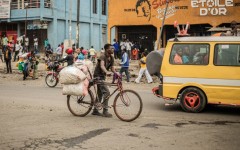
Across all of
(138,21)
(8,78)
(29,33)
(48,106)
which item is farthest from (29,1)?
(48,106)

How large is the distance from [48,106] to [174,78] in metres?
3.52

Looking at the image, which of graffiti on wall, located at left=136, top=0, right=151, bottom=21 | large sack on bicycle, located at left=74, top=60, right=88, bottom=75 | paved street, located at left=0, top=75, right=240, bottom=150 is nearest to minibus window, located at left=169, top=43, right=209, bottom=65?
paved street, located at left=0, top=75, right=240, bottom=150

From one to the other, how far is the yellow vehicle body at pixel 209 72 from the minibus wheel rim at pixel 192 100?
19 centimetres

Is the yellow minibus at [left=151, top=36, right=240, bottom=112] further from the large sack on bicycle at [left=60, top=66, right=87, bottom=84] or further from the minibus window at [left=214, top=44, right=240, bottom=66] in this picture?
the large sack on bicycle at [left=60, top=66, right=87, bottom=84]

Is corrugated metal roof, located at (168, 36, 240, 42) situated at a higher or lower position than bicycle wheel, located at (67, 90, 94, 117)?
higher

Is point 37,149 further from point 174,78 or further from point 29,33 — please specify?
point 29,33

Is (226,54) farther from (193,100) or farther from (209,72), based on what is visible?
(193,100)

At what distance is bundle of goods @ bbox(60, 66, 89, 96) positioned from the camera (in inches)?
332

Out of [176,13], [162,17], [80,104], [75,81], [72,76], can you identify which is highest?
[176,13]

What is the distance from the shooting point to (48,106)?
10367 millimetres

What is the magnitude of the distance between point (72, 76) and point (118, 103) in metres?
1.20

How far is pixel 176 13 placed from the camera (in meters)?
30.2

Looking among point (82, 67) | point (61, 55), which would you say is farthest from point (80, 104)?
point (61, 55)

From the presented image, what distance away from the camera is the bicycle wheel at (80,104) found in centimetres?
874
